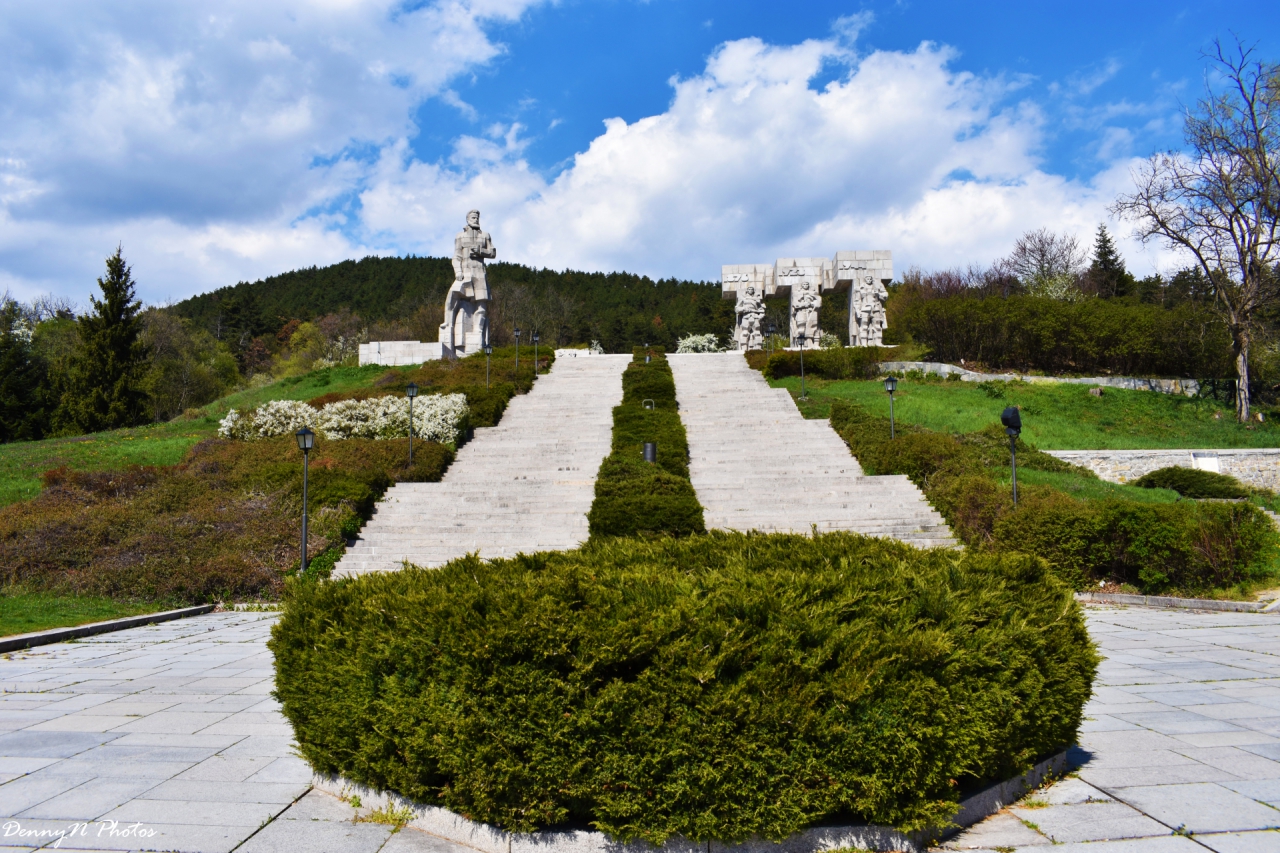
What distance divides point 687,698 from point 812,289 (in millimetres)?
32390

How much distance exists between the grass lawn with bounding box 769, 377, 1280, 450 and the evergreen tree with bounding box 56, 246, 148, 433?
26.4 meters

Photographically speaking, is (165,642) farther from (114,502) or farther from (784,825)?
(784,825)

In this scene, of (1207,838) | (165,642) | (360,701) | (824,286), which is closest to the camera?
(1207,838)

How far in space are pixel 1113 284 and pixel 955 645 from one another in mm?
55195

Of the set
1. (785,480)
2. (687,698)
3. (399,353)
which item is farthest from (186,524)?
(399,353)

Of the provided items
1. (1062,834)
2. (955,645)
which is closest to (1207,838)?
(1062,834)

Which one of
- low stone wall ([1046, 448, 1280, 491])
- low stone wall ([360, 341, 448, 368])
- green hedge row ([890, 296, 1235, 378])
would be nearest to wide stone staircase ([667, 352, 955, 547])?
low stone wall ([1046, 448, 1280, 491])

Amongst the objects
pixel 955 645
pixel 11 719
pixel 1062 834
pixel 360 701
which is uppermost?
pixel 955 645

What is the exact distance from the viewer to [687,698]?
2803 millimetres

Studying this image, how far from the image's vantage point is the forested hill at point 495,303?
54.4 meters

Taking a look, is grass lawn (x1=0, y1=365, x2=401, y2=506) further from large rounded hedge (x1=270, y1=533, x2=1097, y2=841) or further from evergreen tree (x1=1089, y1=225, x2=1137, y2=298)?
evergreen tree (x1=1089, y1=225, x2=1137, y2=298)

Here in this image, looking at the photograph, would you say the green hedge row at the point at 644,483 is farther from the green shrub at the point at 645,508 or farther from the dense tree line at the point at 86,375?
the dense tree line at the point at 86,375

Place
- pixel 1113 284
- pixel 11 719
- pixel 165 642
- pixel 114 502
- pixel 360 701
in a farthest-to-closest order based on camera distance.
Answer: pixel 1113 284
pixel 114 502
pixel 165 642
pixel 11 719
pixel 360 701

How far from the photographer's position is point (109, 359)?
29.2 metres
